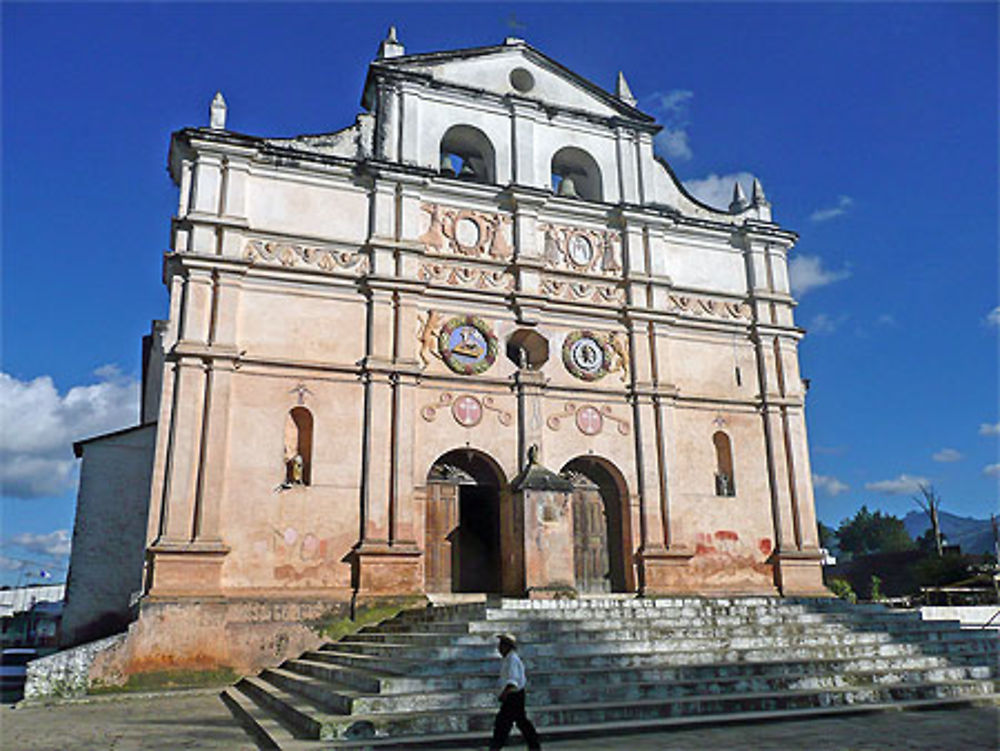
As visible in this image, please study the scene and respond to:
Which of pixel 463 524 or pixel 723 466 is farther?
pixel 723 466

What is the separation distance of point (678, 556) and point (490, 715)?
1046 centimetres

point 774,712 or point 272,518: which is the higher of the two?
point 272,518

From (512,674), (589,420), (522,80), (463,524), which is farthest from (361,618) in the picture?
(522,80)

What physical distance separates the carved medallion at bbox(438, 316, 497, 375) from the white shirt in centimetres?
1067

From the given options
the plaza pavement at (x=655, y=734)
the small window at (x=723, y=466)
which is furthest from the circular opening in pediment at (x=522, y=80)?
the plaza pavement at (x=655, y=734)

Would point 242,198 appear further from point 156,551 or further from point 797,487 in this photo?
point 797,487

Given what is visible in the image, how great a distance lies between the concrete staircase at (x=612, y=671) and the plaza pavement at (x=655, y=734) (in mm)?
326

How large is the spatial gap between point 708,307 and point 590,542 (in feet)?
24.0

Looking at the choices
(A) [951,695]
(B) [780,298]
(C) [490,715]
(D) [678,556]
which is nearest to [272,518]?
(C) [490,715]

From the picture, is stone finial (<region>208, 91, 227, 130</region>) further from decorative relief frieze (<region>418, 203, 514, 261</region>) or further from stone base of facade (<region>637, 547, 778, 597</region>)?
stone base of facade (<region>637, 547, 778, 597</region>)

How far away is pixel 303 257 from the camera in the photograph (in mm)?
17625

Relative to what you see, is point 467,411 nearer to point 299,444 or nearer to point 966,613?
point 299,444

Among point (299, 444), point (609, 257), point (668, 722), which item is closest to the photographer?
point (668, 722)

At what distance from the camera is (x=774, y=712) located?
10.1 m
